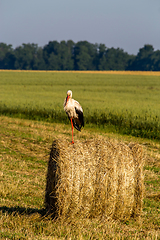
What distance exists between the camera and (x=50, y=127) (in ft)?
60.4

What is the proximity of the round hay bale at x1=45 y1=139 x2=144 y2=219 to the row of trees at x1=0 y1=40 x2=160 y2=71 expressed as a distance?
425 feet

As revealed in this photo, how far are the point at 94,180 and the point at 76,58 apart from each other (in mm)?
136741

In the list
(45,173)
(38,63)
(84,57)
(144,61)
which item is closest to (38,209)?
(45,173)

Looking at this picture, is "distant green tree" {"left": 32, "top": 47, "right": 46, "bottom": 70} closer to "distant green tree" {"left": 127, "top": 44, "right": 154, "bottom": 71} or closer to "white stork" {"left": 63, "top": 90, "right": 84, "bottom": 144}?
"distant green tree" {"left": 127, "top": 44, "right": 154, "bottom": 71}

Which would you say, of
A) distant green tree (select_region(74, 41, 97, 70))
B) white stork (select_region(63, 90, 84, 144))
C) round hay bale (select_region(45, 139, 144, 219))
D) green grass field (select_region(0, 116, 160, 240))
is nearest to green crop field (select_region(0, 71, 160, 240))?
green grass field (select_region(0, 116, 160, 240))

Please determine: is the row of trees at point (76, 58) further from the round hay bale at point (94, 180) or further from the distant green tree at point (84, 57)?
the round hay bale at point (94, 180)

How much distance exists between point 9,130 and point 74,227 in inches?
420

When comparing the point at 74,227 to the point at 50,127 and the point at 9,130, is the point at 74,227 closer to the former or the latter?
the point at 9,130

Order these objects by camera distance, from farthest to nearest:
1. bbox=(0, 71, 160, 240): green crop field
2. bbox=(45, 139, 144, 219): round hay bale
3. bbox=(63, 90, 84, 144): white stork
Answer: bbox=(63, 90, 84, 144): white stork < bbox=(45, 139, 144, 219): round hay bale < bbox=(0, 71, 160, 240): green crop field

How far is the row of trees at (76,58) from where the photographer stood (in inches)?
5399

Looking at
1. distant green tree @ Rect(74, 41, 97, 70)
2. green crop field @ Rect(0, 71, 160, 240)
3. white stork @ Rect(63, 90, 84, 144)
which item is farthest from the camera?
distant green tree @ Rect(74, 41, 97, 70)

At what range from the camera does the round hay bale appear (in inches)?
254

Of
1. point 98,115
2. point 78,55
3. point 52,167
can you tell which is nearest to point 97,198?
point 52,167

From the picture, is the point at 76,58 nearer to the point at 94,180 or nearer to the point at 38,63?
the point at 38,63
